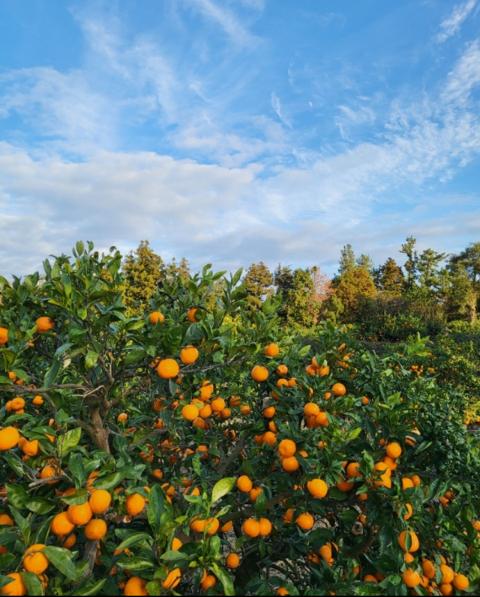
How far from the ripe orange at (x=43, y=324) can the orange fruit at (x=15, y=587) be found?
0.82 m

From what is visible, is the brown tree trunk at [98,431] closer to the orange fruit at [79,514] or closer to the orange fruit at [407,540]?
the orange fruit at [79,514]

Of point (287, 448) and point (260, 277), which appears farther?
point (260, 277)

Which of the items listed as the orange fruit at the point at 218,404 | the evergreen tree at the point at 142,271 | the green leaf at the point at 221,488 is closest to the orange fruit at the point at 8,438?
the green leaf at the point at 221,488

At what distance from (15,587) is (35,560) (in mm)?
80

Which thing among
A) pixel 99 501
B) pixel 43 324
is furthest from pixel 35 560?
pixel 43 324

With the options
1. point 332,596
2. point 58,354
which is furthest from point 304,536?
point 58,354

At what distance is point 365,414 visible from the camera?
1.72 metres

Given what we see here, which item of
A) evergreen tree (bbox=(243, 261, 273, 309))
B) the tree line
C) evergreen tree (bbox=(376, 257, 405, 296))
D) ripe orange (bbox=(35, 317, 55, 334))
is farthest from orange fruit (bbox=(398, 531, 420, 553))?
evergreen tree (bbox=(376, 257, 405, 296))

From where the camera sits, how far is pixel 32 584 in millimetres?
937

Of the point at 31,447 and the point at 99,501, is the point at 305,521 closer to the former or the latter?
the point at 99,501

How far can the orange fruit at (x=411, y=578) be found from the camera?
3.85 feet

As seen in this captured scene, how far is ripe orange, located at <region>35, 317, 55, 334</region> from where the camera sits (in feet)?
4.88

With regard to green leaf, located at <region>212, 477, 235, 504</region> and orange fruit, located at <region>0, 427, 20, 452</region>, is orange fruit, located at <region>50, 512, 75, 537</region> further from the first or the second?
green leaf, located at <region>212, 477, 235, 504</region>

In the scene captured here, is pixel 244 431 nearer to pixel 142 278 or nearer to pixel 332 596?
pixel 332 596
